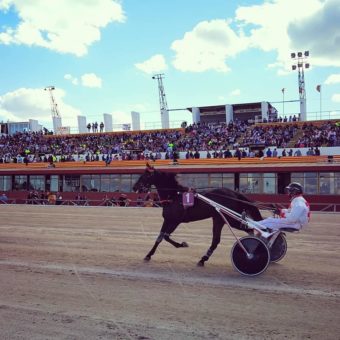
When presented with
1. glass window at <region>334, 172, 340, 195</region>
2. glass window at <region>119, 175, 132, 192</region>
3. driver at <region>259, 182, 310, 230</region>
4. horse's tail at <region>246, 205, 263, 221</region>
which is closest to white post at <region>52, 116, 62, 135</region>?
glass window at <region>119, 175, 132, 192</region>

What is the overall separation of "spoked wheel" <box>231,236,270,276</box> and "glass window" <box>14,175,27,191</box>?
31197 mm

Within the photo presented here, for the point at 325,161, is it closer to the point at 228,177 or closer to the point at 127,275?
the point at 228,177

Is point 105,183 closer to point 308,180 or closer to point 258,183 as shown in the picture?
point 258,183

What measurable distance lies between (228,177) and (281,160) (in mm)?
3618

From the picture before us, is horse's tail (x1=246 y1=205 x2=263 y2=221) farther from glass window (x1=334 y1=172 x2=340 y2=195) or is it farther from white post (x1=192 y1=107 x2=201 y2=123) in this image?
white post (x1=192 y1=107 x2=201 y2=123)

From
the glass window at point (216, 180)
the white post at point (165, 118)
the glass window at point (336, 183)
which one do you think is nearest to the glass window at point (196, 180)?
the glass window at point (216, 180)

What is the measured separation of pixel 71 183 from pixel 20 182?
16.7 ft

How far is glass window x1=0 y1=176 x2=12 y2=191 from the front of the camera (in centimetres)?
3684

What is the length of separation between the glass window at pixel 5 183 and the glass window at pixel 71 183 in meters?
5.61

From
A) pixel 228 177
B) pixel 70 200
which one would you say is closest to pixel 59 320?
pixel 228 177

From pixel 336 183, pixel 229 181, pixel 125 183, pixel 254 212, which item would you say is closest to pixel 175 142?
pixel 125 183

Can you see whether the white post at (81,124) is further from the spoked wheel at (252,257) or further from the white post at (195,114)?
the spoked wheel at (252,257)

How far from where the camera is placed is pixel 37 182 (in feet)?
116

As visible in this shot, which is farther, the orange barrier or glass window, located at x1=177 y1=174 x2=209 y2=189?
glass window, located at x1=177 y1=174 x2=209 y2=189
